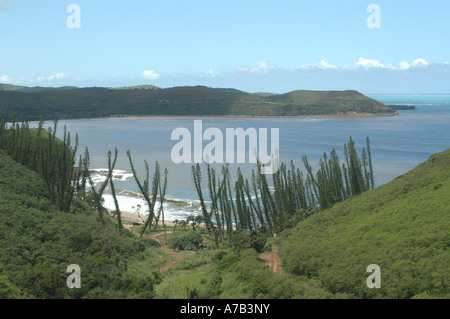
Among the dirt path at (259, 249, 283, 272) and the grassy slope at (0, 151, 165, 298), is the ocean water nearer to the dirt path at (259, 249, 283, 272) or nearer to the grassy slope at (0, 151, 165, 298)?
the grassy slope at (0, 151, 165, 298)

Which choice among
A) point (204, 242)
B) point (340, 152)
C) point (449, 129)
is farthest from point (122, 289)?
point (449, 129)

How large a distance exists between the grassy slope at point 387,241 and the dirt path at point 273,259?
43 centimetres

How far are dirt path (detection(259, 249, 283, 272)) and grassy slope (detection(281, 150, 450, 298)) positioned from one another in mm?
430


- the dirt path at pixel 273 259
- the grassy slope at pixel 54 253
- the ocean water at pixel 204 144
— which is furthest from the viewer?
the ocean water at pixel 204 144

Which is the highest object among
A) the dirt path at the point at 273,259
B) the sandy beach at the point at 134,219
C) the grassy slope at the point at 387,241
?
the grassy slope at the point at 387,241

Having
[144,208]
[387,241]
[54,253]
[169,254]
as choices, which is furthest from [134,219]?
[387,241]

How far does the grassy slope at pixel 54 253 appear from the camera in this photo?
2017 cm

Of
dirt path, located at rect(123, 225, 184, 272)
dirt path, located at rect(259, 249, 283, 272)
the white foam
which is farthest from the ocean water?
dirt path, located at rect(259, 249, 283, 272)

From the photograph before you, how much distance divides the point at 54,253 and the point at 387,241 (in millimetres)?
17726

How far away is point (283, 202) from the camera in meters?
41.5

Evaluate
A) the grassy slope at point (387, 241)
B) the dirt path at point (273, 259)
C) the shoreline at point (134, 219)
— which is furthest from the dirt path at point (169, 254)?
the grassy slope at point (387, 241)

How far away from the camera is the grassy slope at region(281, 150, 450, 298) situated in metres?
16.8

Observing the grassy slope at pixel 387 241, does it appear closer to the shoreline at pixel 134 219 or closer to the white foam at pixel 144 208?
the shoreline at pixel 134 219

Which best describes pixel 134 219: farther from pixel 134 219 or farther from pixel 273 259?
pixel 273 259
